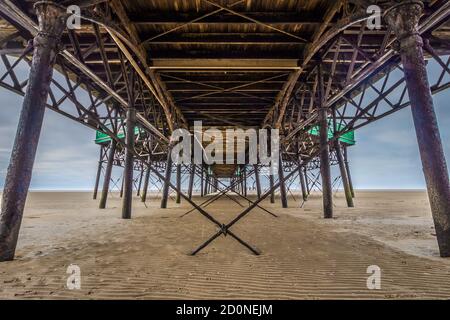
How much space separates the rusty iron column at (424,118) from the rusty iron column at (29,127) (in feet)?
20.5

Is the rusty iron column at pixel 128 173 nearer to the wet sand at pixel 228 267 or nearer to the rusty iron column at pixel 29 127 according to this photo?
the wet sand at pixel 228 267

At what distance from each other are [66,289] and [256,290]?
2.04 meters

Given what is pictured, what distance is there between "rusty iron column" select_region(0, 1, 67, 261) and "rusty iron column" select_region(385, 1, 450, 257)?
6261mm

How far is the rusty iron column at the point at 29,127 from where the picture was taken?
3422mm

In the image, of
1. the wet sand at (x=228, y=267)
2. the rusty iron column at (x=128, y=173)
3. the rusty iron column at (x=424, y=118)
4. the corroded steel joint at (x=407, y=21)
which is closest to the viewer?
the wet sand at (x=228, y=267)

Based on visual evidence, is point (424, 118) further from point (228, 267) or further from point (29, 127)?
point (29, 127)

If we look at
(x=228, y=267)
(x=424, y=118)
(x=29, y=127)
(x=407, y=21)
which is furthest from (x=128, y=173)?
(x=407, y=21)

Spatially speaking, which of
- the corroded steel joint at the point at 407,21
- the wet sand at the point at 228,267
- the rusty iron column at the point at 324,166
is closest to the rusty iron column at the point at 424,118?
the corroded steel joint at the point at 407,21

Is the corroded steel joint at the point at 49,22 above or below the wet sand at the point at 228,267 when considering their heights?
above

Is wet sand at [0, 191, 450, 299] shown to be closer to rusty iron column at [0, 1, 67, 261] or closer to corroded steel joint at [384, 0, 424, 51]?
rusty iron column at [0, 1, 67, 261]

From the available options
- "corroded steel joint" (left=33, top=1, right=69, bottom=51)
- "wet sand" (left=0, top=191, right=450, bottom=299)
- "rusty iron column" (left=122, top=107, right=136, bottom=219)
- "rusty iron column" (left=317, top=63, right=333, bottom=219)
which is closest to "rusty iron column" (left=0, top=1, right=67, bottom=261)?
"corroded steel joint" (left=33, top=1, right=69, bottom=51)
